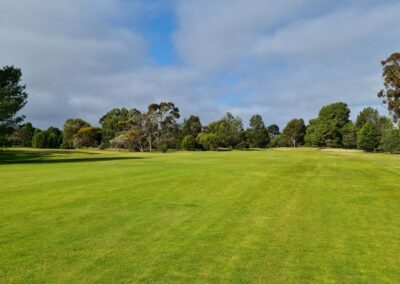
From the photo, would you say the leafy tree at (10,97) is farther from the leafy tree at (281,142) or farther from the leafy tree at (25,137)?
the leafy tree at (281,142)

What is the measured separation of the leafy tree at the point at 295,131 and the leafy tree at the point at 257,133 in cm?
766

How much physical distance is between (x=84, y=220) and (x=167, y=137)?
9366 cm

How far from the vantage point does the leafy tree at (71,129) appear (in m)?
111

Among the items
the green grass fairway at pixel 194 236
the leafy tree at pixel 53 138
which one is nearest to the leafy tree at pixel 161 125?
the leafy tree at pixel 53 138

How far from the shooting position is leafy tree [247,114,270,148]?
432ft

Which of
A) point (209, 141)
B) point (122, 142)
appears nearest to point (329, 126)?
point (209, 141)

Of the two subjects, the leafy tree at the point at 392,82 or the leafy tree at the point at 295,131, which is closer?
the leafy tree at the point at 392,82

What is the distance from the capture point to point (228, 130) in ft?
376

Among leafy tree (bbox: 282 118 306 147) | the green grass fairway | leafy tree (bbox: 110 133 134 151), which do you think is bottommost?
the green grass fairway

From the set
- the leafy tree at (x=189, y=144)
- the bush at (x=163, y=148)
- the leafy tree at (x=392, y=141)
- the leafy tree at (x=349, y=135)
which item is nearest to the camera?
the leafy tree at (x=392, y=141)

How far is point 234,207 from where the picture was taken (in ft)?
39.5

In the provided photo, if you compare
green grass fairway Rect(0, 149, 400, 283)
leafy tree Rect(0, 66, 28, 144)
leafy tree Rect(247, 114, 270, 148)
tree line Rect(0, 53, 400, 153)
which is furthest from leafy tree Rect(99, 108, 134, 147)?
green grass fairway Rect(0, 149, 400, 283)

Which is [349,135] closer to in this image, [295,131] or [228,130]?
[295,131]

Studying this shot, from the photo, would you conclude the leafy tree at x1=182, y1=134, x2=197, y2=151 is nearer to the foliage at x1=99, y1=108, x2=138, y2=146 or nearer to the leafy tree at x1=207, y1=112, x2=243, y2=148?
the leafy tree at x1=207, y1=112, x2=243, y2=148
